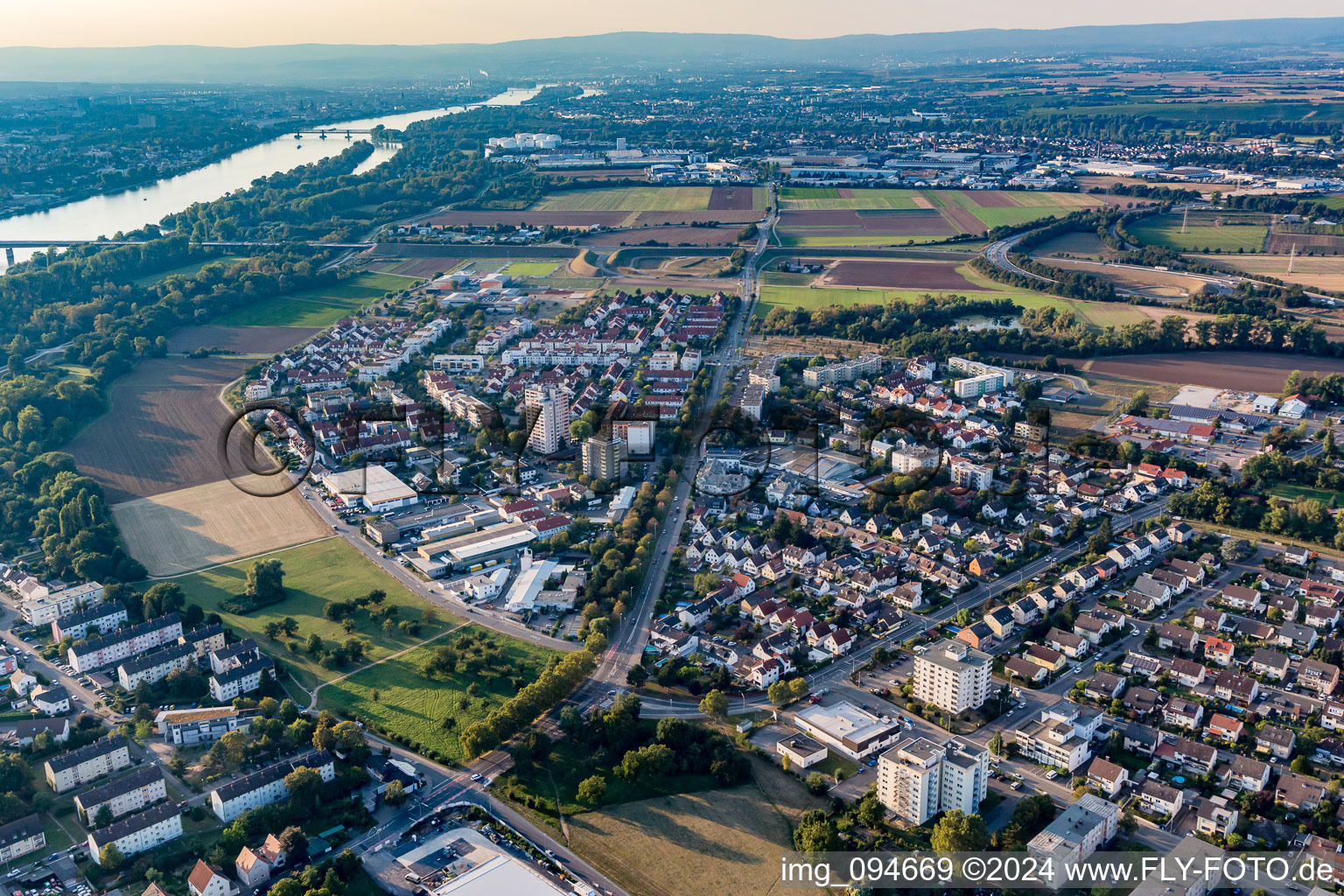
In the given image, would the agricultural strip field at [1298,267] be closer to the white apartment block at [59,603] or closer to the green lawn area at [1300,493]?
the green lawn area at [1300,493]

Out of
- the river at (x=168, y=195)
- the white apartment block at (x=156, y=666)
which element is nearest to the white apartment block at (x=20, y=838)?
the white apartment block at (x=156, y=666)

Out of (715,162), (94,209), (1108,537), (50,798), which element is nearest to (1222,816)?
(1108,537)

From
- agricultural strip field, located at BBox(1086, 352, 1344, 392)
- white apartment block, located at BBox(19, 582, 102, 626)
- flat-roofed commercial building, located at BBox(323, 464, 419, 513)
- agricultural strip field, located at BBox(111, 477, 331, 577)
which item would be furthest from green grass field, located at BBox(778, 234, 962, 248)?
white apartment block, located at BBox(19, 582, 102, 626)

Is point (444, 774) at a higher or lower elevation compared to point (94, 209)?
lower

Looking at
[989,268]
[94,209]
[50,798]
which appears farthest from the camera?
[94,209]

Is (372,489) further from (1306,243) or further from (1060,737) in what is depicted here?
(1306,243)

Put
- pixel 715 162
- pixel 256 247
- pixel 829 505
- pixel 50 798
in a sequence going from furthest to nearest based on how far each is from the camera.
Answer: pixel 715 162 < pixel 256 247 < pixel 829 505 < pixel 50 798

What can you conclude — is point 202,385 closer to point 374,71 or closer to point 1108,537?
point 1108,537

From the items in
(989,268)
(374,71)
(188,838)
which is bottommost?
(188,838)
